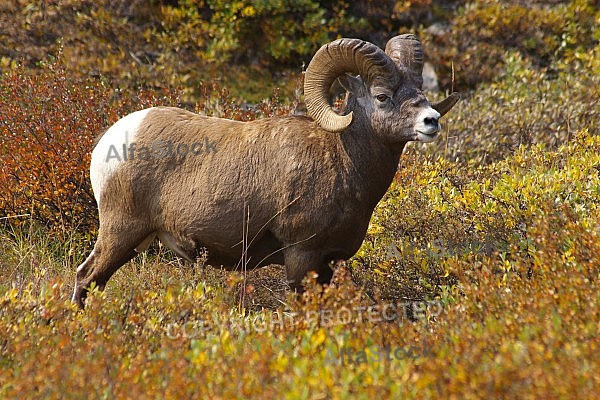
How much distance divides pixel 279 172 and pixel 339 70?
0.83 m

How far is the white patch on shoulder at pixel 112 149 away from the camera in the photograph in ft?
17.9

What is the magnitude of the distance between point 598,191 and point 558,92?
14.4ft

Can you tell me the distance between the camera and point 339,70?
534cm

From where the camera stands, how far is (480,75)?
11633 mm

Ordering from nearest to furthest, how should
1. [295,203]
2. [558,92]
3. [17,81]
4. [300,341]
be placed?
[300,341]
[295,203]
[17,81]
[558,92]

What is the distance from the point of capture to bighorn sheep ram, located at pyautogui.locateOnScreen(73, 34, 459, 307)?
514cm

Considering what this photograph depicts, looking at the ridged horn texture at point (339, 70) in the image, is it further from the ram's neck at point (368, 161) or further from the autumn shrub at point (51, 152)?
the autumn shrub at point (51, 152)

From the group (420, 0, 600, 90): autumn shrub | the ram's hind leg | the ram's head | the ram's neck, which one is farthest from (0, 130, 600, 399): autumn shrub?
(420, 0, 600, 90): autumn shrub

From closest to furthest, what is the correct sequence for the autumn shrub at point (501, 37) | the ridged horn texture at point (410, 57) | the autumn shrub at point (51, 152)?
1. the ridged horn texture at point (410, 57)
2. the autumn shrub at point (51, 152)
3. the autumn shrub at point (501, 37)

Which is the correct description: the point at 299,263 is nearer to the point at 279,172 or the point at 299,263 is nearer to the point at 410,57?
the point at 279,172

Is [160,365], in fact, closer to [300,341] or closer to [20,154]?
[300,341]

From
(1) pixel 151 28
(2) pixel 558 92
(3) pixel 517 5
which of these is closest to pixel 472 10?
(3) pixel 517 5

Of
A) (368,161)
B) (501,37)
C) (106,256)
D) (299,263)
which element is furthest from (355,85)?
(501,37)

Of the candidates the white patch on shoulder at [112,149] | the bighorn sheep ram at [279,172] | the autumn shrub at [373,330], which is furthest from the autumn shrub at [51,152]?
the bighorn sheep ram at [279,172]
